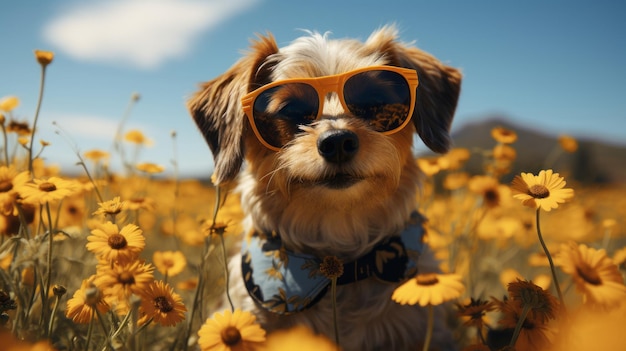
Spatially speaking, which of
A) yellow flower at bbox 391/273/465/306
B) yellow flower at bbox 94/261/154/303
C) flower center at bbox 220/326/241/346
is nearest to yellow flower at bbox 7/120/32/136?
yellow flower at bbox 94/261/154/303

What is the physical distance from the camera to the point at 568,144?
3.48m

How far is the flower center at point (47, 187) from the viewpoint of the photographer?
1660mm

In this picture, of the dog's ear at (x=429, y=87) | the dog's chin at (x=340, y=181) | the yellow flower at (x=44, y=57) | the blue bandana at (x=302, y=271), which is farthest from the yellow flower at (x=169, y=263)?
the dog's ear at (x=429, y=87)

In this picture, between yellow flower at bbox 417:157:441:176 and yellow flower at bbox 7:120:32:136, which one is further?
yellow flower at bbox 417:157:441:176

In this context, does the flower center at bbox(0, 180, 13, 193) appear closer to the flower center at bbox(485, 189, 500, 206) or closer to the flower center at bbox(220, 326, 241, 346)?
the flower center at bbox(220, 326, 241, 346)

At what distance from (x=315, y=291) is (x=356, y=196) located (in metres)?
0.51

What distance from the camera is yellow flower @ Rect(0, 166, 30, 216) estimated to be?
1685 millimetres

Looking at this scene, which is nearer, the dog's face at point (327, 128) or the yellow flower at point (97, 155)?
the dog's face at point (327, 128)

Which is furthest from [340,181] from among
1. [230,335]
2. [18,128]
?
[18,128]

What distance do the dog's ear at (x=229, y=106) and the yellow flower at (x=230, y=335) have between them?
1116mm

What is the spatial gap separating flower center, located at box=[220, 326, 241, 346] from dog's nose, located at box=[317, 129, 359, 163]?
98 centimetres

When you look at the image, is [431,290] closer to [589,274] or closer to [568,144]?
[589,274]

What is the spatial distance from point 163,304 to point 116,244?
0.85 ft

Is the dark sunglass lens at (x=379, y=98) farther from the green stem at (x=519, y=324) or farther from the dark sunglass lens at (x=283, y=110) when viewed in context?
the green stem at (x=519, y=324)
